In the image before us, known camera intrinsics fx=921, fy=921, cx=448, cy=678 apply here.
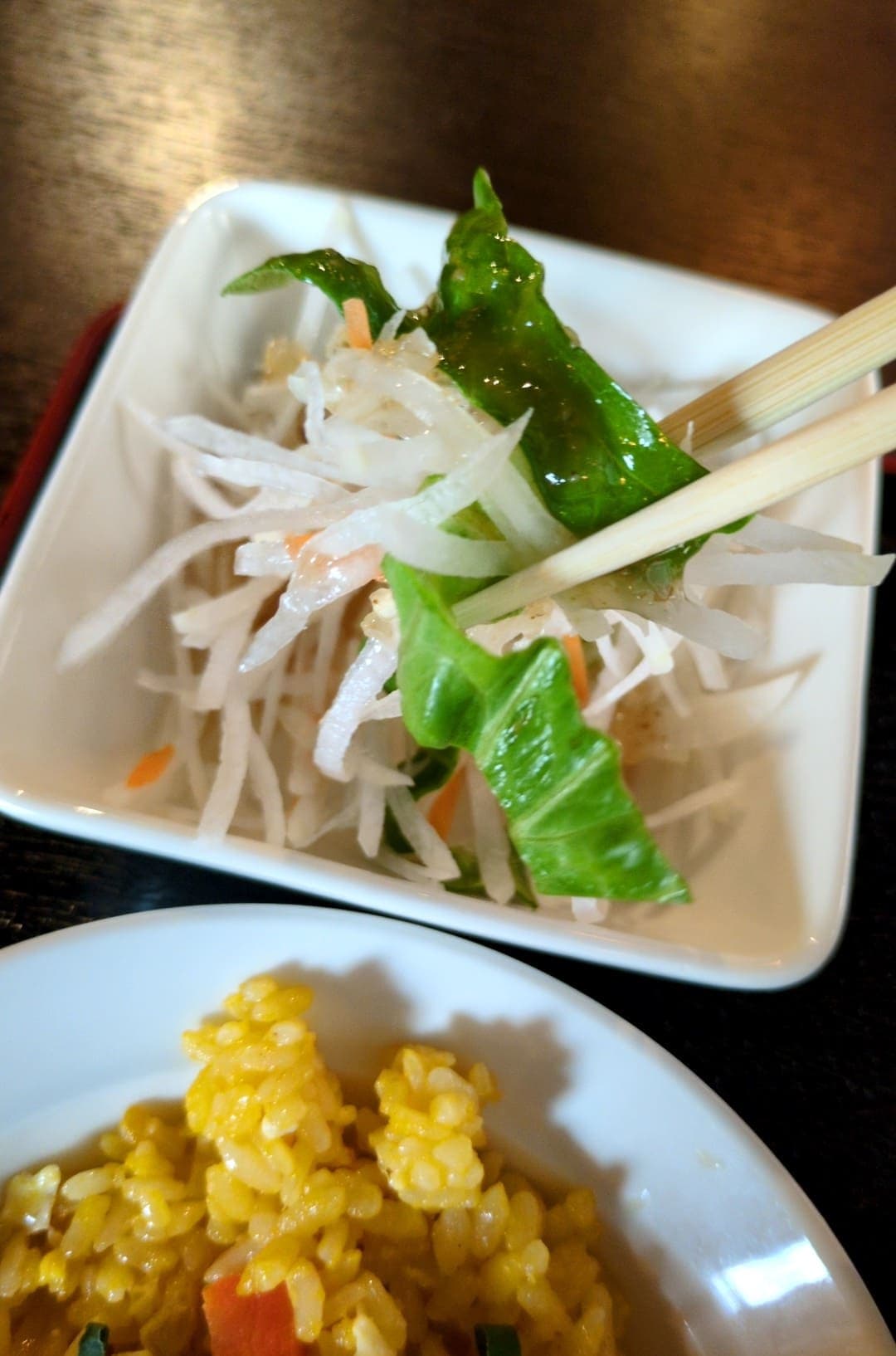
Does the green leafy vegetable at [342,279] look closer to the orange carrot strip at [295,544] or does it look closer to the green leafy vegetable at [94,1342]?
the orange carrot strip at [295,544]

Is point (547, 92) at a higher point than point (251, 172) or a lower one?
higher

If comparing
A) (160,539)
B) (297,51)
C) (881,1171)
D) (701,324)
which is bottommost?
(881,1171)

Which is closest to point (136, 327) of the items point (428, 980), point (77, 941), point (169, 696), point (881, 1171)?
point (169, 696)

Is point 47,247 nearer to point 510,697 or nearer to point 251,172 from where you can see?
point 251,172

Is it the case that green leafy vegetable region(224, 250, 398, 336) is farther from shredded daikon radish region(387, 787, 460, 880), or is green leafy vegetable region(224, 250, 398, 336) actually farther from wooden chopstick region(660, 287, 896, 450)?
shredded daikon radish region(387, 787, 460, 880)

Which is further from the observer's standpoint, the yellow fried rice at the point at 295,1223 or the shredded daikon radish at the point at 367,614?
the yellow fried rice at the point at 295,1223

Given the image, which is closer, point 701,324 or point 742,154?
point 701,324

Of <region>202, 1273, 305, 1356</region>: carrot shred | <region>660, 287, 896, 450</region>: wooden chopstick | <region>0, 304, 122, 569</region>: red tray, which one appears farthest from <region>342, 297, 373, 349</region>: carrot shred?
<region>202, 1273, 305, 1356</region>: carrot shred

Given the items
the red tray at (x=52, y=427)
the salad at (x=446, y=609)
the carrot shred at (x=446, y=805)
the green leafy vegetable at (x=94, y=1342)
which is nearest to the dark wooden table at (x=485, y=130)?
the red tray at (x=52, y=427)
